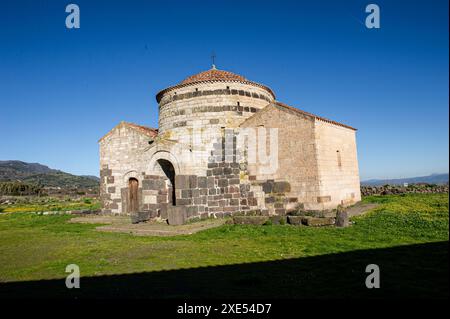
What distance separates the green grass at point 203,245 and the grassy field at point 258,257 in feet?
0.08

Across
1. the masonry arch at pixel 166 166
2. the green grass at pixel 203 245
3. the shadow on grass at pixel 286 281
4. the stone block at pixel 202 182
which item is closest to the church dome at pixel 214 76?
the masonry arch at pixel 166 166

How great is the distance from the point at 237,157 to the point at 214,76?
15.1 feet

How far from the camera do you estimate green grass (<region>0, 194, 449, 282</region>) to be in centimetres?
718

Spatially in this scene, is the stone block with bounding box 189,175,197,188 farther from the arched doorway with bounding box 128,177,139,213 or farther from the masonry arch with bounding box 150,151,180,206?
the arched doorway with bounding box 128,177,139,213

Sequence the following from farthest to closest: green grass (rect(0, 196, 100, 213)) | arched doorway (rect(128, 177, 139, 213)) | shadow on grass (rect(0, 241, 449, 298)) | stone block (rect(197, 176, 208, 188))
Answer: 1. green grass (rect(0, 196, 100, 213))
2. arched doorway (rect(128, 177, 139, 213))
3. stone block (rect(197, 176, 208, 188))
4. shadow on grass (rect(0, 241, 449, 298))

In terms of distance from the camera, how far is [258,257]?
7320 mm

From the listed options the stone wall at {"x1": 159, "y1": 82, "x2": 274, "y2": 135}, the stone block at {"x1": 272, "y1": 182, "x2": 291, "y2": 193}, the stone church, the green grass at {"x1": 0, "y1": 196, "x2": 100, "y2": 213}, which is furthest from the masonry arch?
the green grass at {"x1": 0, "y1": 196, "x2": 100, "y2": 213}

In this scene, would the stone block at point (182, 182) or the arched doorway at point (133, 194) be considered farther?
the arched doorway at point (133, 194)

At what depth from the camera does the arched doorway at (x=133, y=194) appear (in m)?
17.8

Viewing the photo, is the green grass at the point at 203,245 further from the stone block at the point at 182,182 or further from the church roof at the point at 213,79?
the church roof at the point at 213,79

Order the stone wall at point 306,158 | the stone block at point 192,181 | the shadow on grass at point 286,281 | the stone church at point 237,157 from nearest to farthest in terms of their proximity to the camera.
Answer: the shadow on grass at point 286,281 < the stone wall at point 306,158 < the stone church at point 237,157 < the stone block at point 192,181

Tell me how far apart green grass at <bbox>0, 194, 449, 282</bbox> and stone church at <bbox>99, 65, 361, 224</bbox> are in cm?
246

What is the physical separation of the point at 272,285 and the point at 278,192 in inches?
348

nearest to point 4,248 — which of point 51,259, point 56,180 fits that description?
point 51,259
